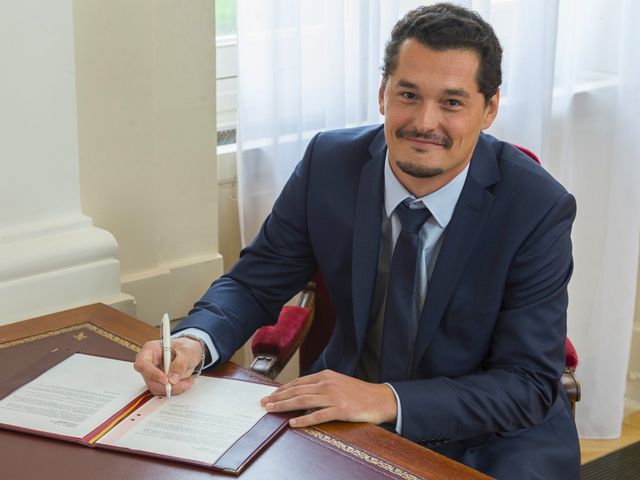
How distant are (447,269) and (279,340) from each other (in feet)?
1.75

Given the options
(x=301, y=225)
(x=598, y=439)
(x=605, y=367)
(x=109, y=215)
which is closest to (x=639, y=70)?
(x=605, y=367)

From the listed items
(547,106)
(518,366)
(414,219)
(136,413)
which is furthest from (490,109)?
(547,106)

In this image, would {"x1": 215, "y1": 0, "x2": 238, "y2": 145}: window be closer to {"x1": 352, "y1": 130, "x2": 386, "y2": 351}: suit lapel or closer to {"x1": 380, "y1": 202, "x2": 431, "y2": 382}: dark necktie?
{"x1": 352, "y1": 130, "x2": 386, "y2": 351}: suit lapel

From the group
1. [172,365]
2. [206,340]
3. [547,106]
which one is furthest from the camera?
[547,106]

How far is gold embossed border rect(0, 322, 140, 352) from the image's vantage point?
231 centimetres

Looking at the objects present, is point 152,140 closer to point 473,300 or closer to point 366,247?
point 366,247

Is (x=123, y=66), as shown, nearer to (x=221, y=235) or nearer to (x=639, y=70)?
(x=221, y=235)

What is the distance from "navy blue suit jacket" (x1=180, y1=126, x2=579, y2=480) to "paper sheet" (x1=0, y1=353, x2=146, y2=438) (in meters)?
0.24

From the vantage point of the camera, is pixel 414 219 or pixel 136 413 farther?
pixel 414 219

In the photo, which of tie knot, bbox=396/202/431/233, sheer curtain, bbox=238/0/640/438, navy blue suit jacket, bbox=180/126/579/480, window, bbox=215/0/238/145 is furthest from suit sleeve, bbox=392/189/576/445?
window, bbox=215/0/238/145

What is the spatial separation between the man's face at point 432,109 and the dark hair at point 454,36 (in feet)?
0.05

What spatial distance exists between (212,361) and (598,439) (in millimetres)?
2314

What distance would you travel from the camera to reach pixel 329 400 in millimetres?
2008

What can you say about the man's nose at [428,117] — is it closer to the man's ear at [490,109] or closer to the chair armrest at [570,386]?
the man's ear at [490,109]
